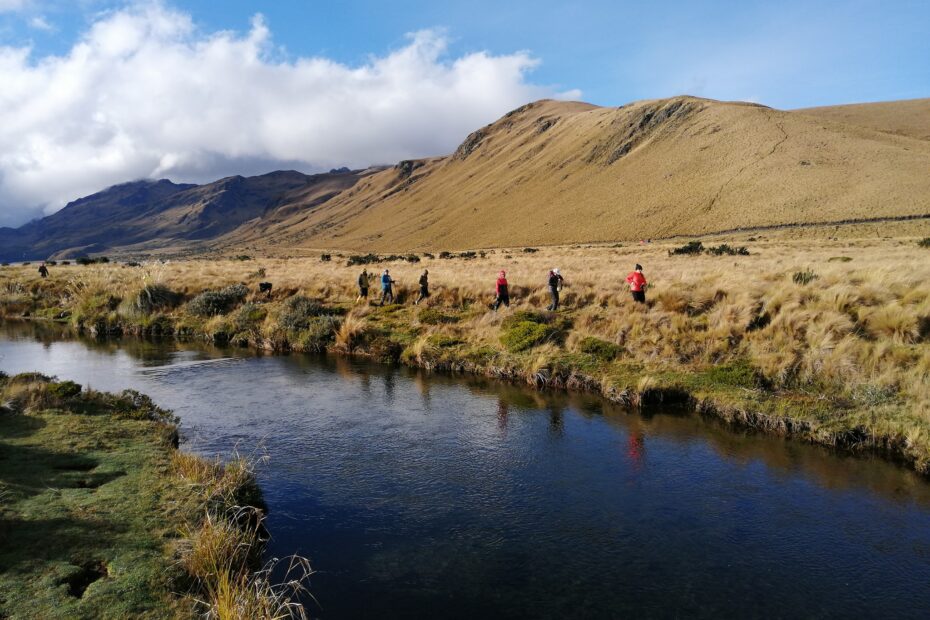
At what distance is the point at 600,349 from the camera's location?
19.2 meters

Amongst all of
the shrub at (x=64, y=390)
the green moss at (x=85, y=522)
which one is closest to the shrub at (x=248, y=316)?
the shrub at (x=64, y=390)

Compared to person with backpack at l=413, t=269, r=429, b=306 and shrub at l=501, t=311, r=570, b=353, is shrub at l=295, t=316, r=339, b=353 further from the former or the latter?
shrub at l=501, t=311, r=570, b=353

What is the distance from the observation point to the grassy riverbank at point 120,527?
251 inches

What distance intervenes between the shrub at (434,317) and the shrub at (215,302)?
11.7m

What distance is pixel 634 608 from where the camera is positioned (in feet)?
24.5

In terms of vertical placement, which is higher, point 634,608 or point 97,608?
point 97,608

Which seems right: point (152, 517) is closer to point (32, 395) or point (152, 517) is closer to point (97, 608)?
point (97, 608)

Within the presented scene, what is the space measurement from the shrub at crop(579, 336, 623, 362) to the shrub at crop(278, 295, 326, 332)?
12935mm

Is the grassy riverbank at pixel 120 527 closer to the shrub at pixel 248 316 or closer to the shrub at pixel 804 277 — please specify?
the shrub at pixel 248 316

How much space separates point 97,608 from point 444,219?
164891 mm

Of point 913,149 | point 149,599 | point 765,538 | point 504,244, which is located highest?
point 913,149

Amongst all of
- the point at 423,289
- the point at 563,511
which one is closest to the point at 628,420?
the point at 563,511

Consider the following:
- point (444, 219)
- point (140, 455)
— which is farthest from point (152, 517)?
point (444, 219)

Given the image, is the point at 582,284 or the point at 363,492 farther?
the point at 582,284
